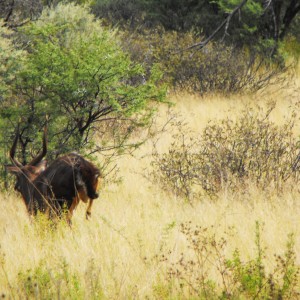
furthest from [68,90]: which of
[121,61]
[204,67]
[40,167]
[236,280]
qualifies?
[204,67]

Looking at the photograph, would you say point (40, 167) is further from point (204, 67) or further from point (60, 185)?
point (204, 67)

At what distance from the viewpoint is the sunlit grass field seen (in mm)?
3947

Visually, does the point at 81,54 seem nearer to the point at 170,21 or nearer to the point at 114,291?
the point at 114,291

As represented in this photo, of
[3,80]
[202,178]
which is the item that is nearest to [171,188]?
[202,178]

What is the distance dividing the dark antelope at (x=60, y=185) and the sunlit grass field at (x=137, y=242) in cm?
22

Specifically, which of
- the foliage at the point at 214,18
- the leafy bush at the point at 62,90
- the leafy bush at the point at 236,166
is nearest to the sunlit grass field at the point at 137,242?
the leafy bush at the point at 236,166

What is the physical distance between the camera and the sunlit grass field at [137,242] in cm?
395

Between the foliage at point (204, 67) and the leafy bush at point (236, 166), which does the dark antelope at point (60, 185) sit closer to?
the leafy bush at point (236, 166)

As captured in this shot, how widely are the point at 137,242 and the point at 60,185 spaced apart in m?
0.98

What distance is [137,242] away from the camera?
483 centimetres

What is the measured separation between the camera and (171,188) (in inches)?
273

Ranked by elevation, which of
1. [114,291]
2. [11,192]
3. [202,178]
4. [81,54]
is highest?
[81,54]

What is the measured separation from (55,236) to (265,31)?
14520 mm

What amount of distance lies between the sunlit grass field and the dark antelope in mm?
225
